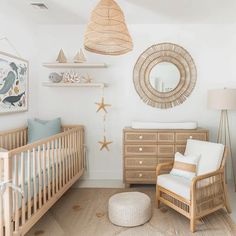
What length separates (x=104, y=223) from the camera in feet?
8.34

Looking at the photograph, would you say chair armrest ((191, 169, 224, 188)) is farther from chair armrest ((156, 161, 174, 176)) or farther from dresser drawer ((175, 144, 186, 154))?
dresser drawer ((175, 144, 186, 154))

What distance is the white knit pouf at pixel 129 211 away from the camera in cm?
243

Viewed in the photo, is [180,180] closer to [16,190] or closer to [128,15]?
[16,190]

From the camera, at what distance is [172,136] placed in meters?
3.44

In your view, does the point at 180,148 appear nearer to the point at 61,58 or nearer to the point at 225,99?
the point at 225,99

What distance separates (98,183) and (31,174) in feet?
5.78

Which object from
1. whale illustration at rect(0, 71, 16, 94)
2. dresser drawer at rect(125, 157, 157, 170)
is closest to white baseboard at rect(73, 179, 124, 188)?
dresser drawer at rect(125, 157, 157, 170)

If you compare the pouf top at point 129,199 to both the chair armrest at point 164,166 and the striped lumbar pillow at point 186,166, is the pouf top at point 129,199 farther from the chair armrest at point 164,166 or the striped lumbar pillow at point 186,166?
the striped lumbar pillow at point 186,166

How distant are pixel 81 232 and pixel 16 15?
9.38 feet

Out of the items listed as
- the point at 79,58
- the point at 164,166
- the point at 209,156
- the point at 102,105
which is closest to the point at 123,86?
the point at 102,105

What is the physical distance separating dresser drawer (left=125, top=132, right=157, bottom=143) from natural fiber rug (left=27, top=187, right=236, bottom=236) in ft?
3.02

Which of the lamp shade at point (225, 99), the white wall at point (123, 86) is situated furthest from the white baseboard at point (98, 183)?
the lamp shade at point (225, 99)

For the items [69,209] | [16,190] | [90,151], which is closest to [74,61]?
[90,151]

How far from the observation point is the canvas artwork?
9.97ft
